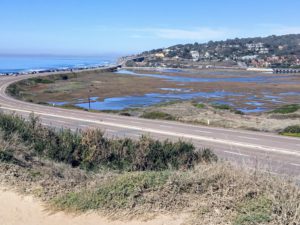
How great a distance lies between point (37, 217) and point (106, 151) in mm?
6907

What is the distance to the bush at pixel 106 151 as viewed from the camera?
13.4 meters

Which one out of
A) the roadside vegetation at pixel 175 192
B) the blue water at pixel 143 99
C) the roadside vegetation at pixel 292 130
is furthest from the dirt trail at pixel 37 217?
the blue water at pixel 143 99

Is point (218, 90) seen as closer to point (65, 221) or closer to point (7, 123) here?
point (7, 123)

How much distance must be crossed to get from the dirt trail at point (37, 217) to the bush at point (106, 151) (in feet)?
16.9

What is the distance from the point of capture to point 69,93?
7806 cm

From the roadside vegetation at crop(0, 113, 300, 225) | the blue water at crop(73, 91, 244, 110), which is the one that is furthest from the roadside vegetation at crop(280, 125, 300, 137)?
the blue water at crop(73, 91, 244, 110)

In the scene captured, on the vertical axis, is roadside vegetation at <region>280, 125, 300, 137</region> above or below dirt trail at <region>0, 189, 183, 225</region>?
below

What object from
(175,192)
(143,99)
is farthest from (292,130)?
(143,99)

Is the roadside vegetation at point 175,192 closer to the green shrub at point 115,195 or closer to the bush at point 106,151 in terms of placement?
the green shrub at point 115,195

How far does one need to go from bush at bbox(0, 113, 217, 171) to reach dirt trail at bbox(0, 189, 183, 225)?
5.16m

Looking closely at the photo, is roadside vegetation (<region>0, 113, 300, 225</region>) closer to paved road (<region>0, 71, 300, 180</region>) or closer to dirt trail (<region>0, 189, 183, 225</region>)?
dirt trail (<region>0, 189, 183, 225</region>)

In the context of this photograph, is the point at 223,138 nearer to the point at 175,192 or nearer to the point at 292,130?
the point at 292,130

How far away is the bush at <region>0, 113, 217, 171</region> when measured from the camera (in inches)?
527

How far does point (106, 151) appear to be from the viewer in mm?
14055
